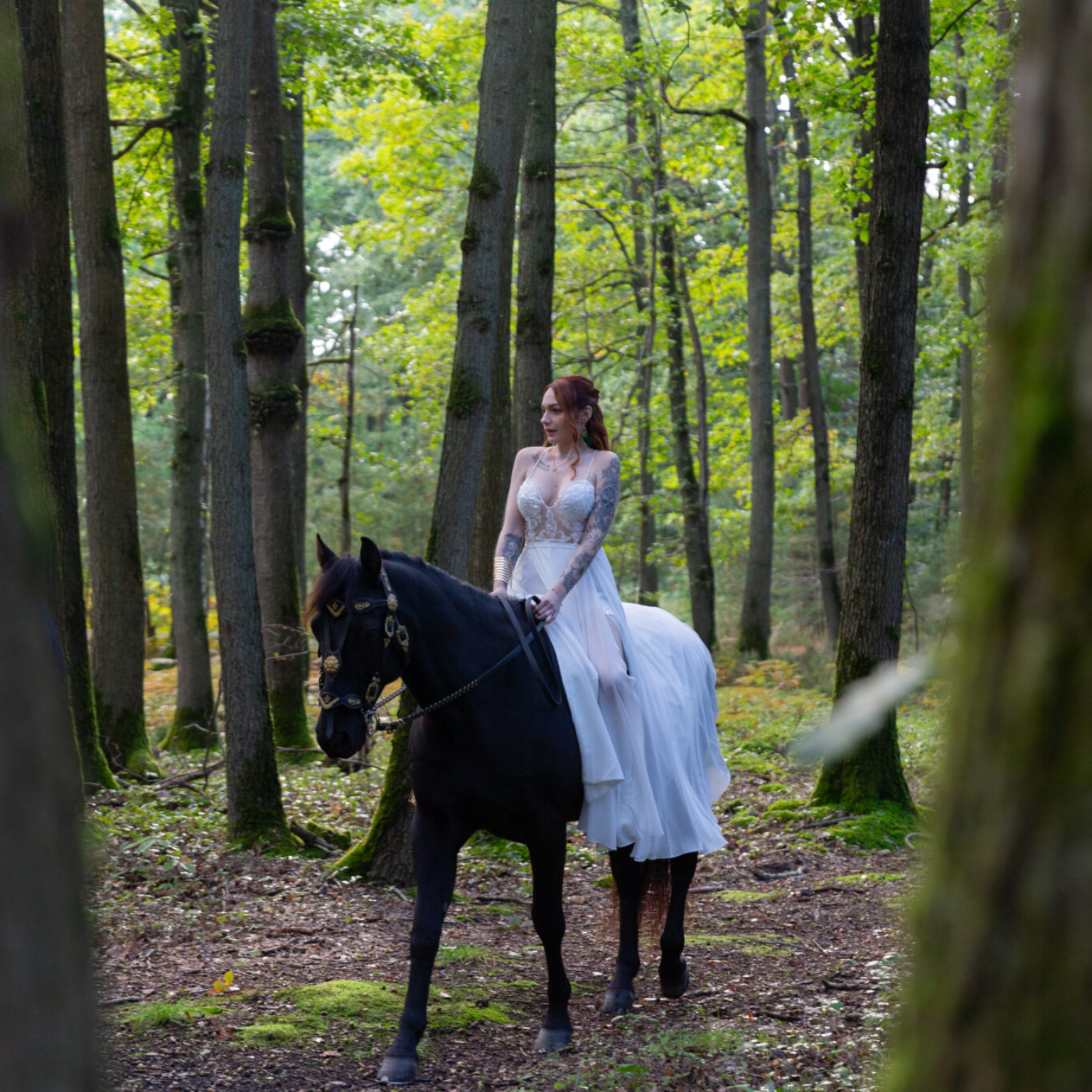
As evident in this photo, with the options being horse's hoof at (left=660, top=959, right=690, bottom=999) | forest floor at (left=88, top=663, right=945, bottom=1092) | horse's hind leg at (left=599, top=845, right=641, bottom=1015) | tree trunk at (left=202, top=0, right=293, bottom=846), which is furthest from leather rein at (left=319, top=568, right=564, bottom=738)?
tree trunk at (left=202, top=0, right=293, bottom=846)

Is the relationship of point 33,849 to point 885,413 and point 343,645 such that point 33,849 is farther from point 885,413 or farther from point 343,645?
point 885,413

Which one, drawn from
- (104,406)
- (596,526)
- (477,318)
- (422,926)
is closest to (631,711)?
(596,526)

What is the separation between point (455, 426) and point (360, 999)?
12.3 feet

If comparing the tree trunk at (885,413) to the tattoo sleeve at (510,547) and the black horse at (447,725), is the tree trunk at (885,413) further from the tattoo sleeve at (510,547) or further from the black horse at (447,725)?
the black horse at (447,725)

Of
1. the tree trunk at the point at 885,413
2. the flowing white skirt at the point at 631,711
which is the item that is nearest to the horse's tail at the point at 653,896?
the flowing white skirt at the point at 631,711

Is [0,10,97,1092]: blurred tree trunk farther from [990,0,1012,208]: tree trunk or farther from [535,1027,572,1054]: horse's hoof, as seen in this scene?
[990,0,1012,208]: tree trunk

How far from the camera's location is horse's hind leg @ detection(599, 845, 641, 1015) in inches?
220

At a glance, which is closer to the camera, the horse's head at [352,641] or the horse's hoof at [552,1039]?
the horse's head at [352,641]

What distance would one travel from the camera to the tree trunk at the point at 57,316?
648cm

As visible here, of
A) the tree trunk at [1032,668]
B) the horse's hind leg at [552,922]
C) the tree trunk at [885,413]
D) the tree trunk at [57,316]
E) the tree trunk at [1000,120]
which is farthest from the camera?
the tree trunk at [1000,120]

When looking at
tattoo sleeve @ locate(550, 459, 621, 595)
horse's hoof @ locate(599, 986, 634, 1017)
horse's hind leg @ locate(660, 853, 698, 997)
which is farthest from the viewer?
horse's hind leg @ locate(660, 853, 698, 997)

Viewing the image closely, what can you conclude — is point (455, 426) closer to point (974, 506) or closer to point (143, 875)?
point (143, 875)

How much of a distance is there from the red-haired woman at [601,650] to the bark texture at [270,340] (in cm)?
416

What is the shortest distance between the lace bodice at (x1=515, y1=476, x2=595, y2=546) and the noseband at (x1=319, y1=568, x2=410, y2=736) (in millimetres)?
1283
